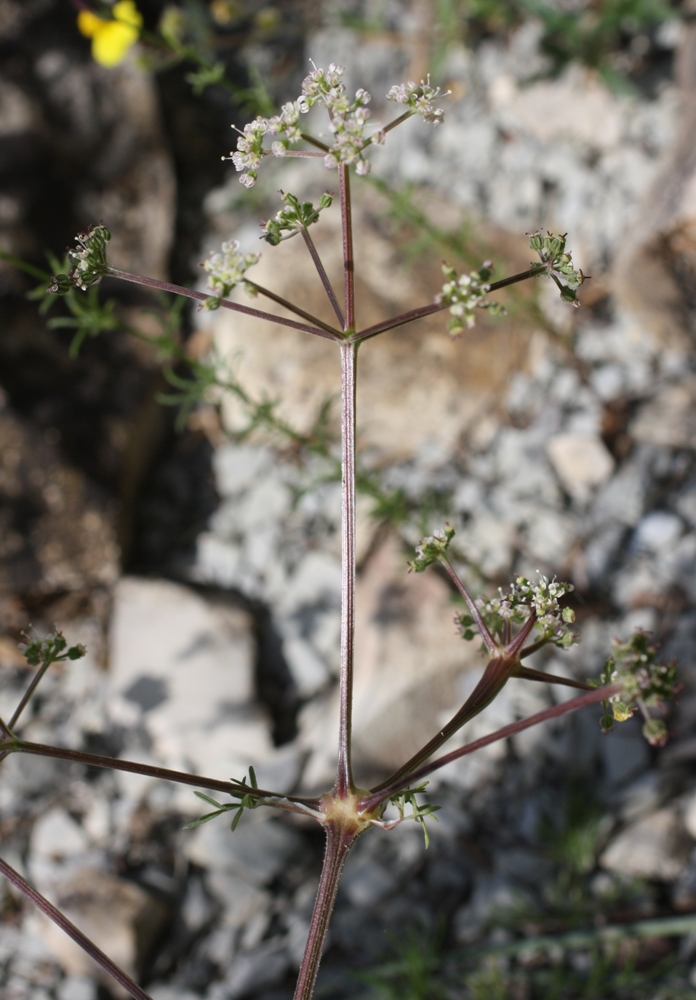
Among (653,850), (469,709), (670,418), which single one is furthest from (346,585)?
(670,418)

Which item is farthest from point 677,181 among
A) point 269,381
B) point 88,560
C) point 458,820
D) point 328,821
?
point 328,821

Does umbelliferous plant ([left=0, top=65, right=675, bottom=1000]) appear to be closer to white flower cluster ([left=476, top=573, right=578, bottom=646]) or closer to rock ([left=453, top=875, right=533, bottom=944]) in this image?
white flower cluster ([left=476, top=573, right=578, bottom=646])

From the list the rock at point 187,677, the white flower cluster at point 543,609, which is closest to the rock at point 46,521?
the rock at point 187,677

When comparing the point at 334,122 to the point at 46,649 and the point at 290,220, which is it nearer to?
the point at 290,220

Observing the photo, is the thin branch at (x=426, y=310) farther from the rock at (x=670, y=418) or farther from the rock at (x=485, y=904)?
the rock at (x=670, y=418)

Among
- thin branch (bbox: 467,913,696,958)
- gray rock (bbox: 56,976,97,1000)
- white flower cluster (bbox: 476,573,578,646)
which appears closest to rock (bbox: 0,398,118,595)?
gray rock (bbox: 56,976,97,1000)

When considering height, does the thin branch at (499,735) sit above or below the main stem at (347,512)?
below
